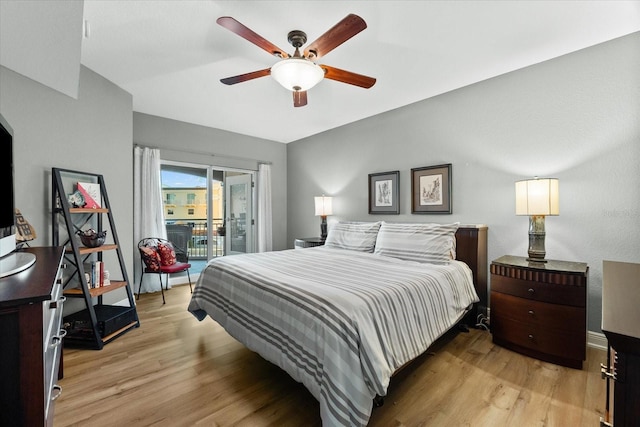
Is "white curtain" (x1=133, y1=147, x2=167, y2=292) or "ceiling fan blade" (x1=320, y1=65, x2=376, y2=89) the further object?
"white curtain" (x1=133, y1=147, x2=167, y2=292)

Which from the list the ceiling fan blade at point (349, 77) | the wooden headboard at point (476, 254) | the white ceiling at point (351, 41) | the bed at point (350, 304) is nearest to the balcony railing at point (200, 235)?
the white ceiling at point (351, 41)

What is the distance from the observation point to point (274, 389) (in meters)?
1.84

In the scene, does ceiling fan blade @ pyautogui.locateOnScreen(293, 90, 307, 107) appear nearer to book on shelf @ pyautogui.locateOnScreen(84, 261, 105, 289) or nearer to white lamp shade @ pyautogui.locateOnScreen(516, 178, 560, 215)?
white lamp shade @ pyautogui.locateOnScreen(516, 178, 560, 215)

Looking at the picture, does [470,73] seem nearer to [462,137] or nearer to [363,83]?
[462,137]

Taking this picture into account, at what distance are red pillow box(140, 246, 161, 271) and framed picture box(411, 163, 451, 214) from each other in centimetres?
338

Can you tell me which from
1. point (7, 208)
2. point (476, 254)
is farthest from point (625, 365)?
point (7, 208)

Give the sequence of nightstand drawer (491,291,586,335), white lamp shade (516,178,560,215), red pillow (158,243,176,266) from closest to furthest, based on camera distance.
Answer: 1. nightstand drawer (491,291,586,335)
2. white lamp shade (516,178,560,215)
3. red pillow (158,243,176,266)

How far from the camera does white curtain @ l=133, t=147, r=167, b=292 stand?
3.89m

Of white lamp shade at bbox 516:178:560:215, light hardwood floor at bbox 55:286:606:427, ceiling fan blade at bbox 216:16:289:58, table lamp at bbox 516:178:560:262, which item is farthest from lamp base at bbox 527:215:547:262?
ceiling fan blade at bbox 216:16:289:58

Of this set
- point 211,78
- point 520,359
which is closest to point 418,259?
point 520,359

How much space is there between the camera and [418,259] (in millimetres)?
2713

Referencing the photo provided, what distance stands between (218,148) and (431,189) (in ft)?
11.4

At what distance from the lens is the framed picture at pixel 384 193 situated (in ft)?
12.4

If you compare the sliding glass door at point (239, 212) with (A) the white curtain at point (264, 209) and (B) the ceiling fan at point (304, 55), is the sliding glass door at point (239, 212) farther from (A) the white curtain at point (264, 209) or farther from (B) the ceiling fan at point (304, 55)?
(B) the ceiling fan at point (304, 55)
